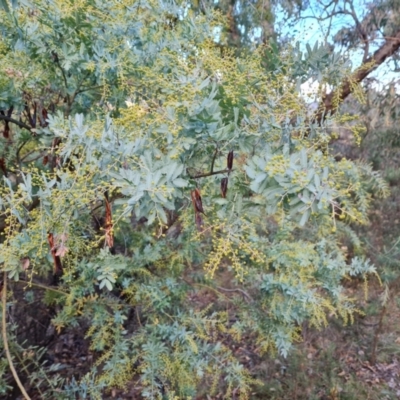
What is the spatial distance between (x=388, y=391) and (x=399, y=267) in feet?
3.57

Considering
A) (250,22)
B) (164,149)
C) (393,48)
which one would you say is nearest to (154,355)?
(164,149)

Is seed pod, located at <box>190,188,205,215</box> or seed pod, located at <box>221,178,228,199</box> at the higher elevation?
seed pod, located at <box>221,178,228,199</box>

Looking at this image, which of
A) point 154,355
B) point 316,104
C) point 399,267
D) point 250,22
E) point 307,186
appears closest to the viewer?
point 307,186

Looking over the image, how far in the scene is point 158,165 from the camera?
885mm

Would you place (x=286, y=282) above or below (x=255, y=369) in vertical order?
above

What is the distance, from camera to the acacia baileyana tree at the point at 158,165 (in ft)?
2.92

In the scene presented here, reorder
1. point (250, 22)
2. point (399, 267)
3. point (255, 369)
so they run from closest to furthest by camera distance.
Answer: point (250, 22), point (255, 369), point (399, 267)

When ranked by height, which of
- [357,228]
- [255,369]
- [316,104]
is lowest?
[255,369]

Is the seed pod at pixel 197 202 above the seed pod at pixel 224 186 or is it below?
below

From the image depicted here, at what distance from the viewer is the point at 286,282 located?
190cm

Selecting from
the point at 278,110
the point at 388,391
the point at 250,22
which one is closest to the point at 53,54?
the point at 278,110

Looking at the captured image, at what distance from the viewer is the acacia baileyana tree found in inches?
35.0

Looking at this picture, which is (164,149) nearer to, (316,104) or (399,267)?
(316,104)

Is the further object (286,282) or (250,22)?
(250,22)
